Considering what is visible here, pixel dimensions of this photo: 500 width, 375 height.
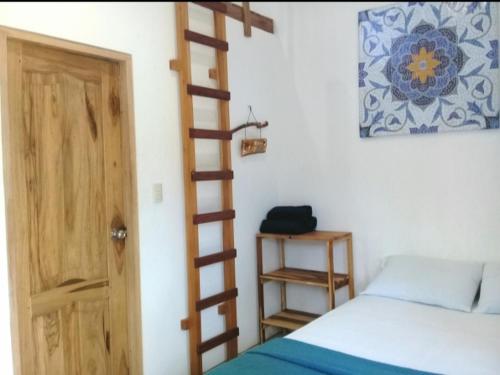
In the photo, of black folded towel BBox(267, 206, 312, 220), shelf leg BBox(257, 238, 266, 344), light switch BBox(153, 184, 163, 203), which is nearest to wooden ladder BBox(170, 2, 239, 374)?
light switch BBox(153, 184, 163, 203)

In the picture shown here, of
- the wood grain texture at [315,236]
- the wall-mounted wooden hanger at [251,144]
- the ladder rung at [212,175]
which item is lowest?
the wood grain texture at [315,236]

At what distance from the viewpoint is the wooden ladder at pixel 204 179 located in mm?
2812

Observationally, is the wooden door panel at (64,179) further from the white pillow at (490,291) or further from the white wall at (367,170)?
the white pillow at (490,291)

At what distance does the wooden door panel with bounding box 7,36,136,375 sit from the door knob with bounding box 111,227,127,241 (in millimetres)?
27

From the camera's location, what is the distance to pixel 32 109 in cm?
217

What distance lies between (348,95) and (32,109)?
217 centimetres

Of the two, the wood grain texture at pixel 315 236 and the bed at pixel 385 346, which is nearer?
the bed at pixel 385 346

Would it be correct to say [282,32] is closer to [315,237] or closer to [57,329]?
[315,237]

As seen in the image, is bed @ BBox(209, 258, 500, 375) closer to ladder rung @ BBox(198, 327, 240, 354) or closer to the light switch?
ladder rung @ BBox(198, 327, 240, 354)

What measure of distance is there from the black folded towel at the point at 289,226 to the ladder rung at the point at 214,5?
1.52 meters

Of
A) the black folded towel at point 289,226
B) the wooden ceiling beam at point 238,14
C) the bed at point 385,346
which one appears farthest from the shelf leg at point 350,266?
the wooden ceiling beam at point 238,14

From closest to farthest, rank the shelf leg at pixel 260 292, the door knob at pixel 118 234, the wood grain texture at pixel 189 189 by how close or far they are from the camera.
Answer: the door knob at pixel 118 234, the wood grain texture at pixel 189 189, the shelf leg at pixel 260 292

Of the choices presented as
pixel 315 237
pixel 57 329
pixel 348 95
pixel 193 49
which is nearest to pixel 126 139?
pixel 193 49

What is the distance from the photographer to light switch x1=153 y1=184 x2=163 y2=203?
2.68 metres
